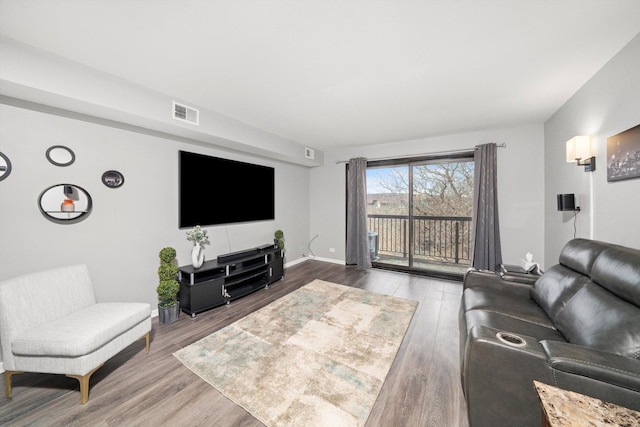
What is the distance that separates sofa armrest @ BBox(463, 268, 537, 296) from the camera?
2131mm

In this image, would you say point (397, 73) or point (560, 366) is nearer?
point (560, 366)

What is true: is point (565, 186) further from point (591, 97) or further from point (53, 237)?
point (53, 237)

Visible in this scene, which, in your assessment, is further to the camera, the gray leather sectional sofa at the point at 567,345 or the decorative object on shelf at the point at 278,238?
the decorative object on shelf at the point at 278,238

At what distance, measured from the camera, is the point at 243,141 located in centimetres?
321

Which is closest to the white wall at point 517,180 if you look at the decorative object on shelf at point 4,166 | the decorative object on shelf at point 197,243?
the decorative object on shelf at point 197,243

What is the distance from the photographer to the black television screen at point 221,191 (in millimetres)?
2977

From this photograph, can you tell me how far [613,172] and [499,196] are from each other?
1.81m

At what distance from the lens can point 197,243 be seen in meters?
2.91

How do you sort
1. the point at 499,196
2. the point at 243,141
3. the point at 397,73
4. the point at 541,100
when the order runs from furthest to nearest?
the point at 499,196 → the point at 243,141 → the point at 541,100 → the point at 397,73

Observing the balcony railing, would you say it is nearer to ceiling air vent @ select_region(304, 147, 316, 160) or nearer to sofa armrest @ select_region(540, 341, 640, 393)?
ceiling air vent @ select_region(304, 147, 316, 160)

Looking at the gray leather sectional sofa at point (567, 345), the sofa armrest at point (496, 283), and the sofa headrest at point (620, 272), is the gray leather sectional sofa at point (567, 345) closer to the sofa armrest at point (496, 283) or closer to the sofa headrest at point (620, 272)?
the sofa headrest at point (620, 272)

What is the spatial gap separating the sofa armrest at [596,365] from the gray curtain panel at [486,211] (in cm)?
279

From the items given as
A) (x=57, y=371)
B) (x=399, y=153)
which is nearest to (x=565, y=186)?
(x=399, y=153)

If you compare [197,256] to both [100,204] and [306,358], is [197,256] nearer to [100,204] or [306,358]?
[100,204]
